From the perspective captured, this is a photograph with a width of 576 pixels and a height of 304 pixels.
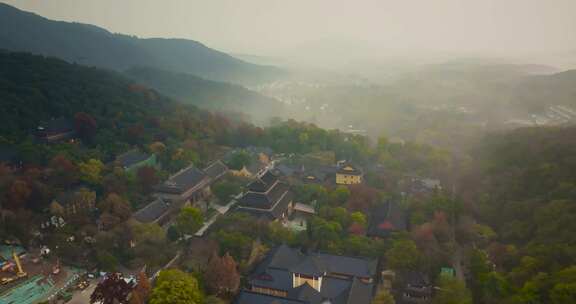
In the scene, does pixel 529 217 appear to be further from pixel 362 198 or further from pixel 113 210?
pixel 113 210

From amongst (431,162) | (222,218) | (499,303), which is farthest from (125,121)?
(499,303)

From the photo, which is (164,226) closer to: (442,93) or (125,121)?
(125,121)

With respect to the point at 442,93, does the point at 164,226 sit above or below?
below

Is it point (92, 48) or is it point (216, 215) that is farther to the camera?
point (92, 48)

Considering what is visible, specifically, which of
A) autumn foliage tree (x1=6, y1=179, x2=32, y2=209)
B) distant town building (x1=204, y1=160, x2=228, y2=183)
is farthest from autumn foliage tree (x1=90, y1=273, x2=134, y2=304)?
distant town building (x1=204, y1=160, x2=228, y2=183)

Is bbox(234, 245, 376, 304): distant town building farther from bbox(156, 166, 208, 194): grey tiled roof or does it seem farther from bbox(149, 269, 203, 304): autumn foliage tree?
bbox(156, 166, 208, 194): grey tiled roof

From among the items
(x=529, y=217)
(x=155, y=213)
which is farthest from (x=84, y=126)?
(x=529, y=217)
